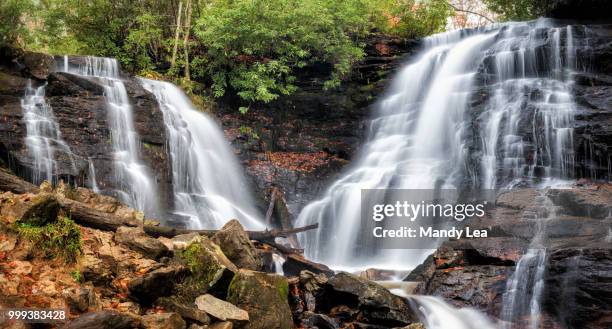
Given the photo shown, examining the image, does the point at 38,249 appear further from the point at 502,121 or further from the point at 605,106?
the point at 605,106

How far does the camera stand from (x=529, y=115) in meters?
12.6

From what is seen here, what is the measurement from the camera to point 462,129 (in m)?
13.6

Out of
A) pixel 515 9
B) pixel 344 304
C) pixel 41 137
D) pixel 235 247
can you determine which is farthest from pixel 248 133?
pixel 515 9

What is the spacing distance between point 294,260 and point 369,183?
186 inches

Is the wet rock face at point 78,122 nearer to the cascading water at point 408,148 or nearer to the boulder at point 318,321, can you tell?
the cascading water at point 408,148

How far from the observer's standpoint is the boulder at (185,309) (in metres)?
5.18

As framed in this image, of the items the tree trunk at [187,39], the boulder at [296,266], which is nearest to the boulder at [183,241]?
the boulder at [296,266]

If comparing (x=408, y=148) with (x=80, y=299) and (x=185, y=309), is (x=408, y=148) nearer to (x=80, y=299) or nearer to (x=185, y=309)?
(x=185, y=309)

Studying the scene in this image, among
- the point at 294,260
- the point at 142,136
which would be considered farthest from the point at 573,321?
the point at 142,136

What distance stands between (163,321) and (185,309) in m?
0.39

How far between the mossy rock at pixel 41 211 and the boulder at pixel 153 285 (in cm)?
123

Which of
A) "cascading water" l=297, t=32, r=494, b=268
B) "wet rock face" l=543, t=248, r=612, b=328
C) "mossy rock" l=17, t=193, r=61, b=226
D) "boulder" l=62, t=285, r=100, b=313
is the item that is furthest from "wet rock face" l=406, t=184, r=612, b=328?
"mossy rock" l=17, t=193, r=61, b=226

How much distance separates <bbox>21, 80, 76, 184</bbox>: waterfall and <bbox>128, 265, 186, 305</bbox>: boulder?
532cm

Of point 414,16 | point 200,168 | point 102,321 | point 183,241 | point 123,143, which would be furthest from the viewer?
point 414,16
